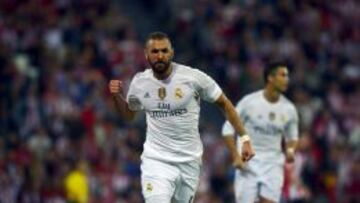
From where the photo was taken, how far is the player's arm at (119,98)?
1216 cm

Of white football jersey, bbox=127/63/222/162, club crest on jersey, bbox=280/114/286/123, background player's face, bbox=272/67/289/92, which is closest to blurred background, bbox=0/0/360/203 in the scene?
club crest on jersey, bbox=280/114/286/123

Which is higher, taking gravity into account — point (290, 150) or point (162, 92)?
point (162, 92)

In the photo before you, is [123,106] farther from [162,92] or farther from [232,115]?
[232,115]

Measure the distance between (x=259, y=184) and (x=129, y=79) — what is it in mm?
7931

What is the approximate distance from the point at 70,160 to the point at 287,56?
6863 millimetres

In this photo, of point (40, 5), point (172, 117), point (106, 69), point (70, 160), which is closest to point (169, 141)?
point (172, 117)

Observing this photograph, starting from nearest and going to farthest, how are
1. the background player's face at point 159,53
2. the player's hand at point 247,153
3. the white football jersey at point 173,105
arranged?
the background player's face at point 159,53 < the player's hand at point 247,153 < the white football jersey at point 173,105

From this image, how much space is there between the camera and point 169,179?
1225 cm

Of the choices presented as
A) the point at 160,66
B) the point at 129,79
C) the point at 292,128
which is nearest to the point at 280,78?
the point at 292,128

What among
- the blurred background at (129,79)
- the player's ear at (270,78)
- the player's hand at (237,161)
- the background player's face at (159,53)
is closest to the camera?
A: the background player's face at (159,53)

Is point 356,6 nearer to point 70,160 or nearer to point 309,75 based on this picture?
point 309,75

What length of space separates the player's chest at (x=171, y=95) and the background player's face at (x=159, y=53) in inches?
9.3

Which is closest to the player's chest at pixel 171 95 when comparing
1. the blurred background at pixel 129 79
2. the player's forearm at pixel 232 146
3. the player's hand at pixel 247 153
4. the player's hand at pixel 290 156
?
the player's hand at pixel 247 153

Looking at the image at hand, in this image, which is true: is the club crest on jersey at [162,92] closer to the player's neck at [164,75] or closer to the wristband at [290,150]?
the player's neck at [164,75]
